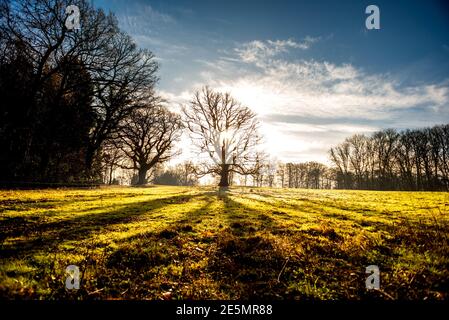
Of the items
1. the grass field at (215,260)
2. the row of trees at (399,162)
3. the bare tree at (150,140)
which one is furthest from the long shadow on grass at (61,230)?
the row of trees at (399,162)

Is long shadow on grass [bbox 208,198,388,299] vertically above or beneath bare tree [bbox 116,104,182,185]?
beneath

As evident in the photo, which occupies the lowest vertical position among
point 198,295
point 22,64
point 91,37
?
point 198,295

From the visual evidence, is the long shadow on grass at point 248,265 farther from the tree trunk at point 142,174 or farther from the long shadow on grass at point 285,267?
the tree trunk at point 142,174

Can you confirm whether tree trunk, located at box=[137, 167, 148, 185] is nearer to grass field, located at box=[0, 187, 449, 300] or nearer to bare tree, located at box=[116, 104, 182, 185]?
bare tree, located at box=[116, 104, 182, 185]

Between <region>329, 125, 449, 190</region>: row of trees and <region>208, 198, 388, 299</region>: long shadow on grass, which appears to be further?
<region>329, 125, 449, 190</region>: row of trees

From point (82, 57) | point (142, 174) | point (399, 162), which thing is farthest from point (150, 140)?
point (399, 162)

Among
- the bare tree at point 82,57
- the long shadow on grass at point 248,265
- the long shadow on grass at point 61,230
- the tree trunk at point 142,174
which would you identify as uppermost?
the bare tree at point 82,57

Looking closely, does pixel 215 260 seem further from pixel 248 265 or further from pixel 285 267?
pixel 285 267

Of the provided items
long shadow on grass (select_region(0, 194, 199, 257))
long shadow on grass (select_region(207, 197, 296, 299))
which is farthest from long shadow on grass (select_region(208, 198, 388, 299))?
long shadow on grass (select_region(0, 194, 199, 257))

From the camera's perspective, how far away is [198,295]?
3.45 metres

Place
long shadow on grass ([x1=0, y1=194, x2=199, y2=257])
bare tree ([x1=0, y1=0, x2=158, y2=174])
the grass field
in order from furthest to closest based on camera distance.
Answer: bare tree ([x1=0, y1=0, x2=158, y2=174]) → long shadow on grass ([x1=0, y1=194, x2=199, y2=257]) → the grass field
